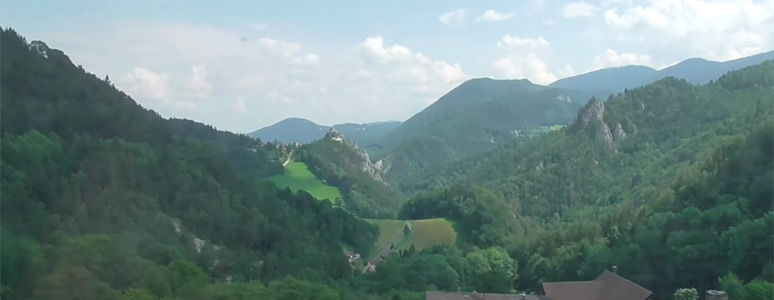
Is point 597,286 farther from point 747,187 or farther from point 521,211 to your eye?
point 521,211

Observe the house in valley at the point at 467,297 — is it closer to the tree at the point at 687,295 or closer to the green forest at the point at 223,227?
the green forest at the point at 223,227

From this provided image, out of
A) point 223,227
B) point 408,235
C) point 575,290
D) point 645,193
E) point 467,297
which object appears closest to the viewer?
point 467,297

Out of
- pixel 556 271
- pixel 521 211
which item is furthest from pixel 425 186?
pixel 556 271

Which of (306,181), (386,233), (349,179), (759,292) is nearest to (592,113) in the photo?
(349,179)

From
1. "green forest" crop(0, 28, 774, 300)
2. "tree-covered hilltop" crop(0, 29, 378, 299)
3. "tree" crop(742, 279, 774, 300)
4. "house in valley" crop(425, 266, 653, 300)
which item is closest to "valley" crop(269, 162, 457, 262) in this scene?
"green forest" crop(0, 28, 774, 300)

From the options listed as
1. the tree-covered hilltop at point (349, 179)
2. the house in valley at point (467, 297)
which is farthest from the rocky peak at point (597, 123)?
the house in valley at point (467, 297)

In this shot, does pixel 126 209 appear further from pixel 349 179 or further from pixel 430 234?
pixel 349 179
